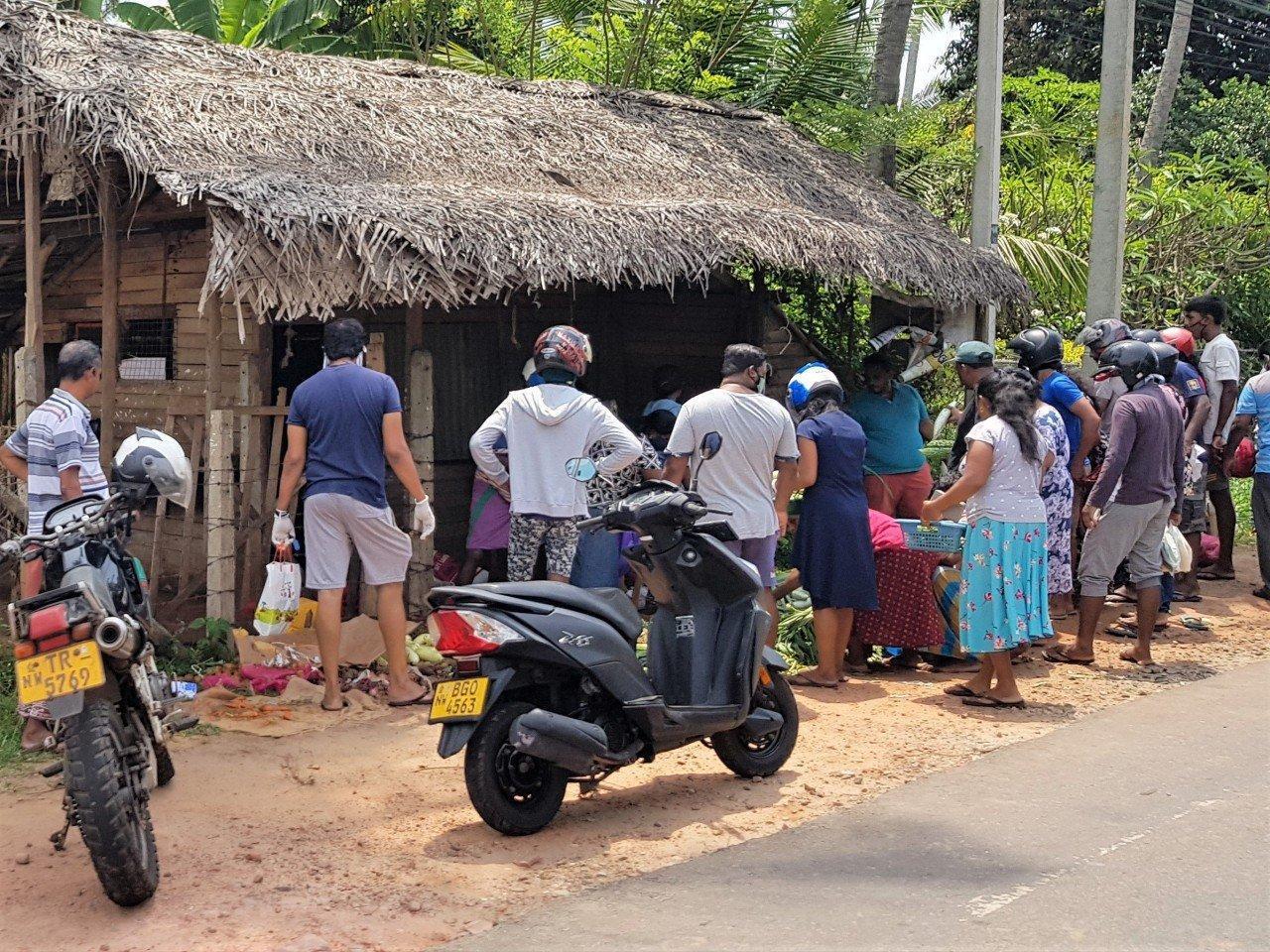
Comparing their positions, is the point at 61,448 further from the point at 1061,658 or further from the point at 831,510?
the point at 1061,658

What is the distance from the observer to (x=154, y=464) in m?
5.01

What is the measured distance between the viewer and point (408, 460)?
7.03 meters

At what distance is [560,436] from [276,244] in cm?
192

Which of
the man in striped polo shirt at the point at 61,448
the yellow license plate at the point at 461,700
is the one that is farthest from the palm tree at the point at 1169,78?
the yellow license plate at the point at 461,700

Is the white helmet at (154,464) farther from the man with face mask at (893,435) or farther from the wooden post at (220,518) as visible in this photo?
the man with face mask at (893,435)

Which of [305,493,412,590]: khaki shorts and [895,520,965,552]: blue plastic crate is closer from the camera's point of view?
[305,493,412,590]: khaki shorts

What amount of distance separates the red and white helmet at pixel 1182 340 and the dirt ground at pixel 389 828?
165 inches

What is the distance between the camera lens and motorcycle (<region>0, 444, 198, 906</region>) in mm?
4188

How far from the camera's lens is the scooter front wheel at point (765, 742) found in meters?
5.96

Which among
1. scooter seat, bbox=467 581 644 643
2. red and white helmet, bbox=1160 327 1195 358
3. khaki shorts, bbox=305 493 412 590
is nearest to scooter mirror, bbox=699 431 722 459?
scooter seat, bbox=467 581 644 643

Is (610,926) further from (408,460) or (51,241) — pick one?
(51,241)

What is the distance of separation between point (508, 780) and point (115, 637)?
153 centimetres

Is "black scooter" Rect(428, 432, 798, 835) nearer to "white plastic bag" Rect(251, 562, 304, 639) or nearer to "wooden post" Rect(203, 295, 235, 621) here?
"white plastic bag" Rect(251, 562, 304, 639)

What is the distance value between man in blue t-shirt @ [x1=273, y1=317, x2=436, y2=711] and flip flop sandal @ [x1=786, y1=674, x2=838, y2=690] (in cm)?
234
